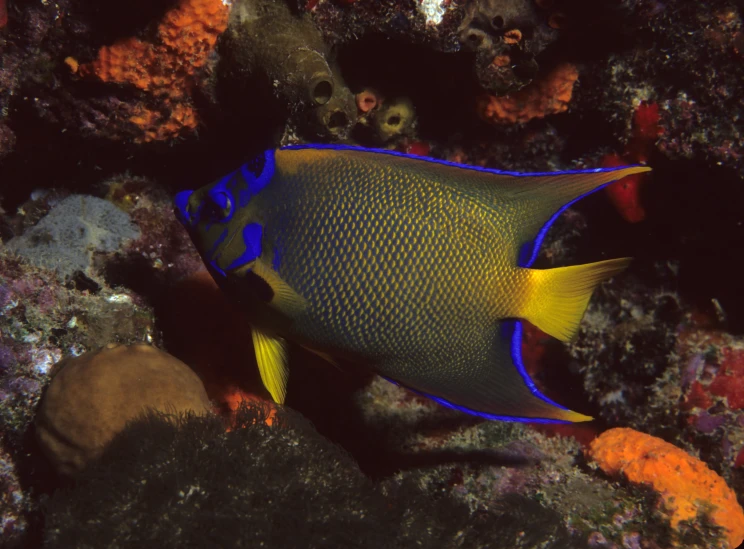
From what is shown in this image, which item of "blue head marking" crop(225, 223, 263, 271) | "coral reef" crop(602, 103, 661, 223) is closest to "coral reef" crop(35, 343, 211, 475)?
"blue head marking" crop(225, 223, 263, 271)

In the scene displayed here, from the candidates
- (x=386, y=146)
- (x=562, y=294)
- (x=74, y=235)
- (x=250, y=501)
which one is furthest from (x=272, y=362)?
(x=386, y=146)

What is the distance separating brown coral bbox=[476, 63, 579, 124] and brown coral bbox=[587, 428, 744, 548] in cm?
219

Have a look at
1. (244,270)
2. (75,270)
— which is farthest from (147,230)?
(244,270)

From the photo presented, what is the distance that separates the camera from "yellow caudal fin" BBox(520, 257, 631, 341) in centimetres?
213

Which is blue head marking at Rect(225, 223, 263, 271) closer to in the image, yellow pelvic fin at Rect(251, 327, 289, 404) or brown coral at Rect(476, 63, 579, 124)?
yellow pelvic fin at Rect(251, 327, 289, 404)

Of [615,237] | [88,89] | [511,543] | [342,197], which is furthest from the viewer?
[615,237]

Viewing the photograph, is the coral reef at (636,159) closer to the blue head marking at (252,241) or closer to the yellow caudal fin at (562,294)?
the yellow caudal fin at (562,294)

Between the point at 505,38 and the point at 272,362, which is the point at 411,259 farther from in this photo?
the point at 505,38

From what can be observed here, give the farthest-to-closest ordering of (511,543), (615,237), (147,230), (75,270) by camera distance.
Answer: (615,237), (147,230), (75,270), (511,543)

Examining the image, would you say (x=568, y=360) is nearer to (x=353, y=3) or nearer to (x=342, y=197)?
(x=342, y=197)

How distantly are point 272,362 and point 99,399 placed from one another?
0.89 m

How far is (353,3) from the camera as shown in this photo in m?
3.06

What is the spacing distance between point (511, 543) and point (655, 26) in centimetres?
314

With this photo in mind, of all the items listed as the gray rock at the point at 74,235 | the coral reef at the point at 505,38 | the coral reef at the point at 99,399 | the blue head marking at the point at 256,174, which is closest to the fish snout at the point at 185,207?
the blue head marking at the point at 256,174
